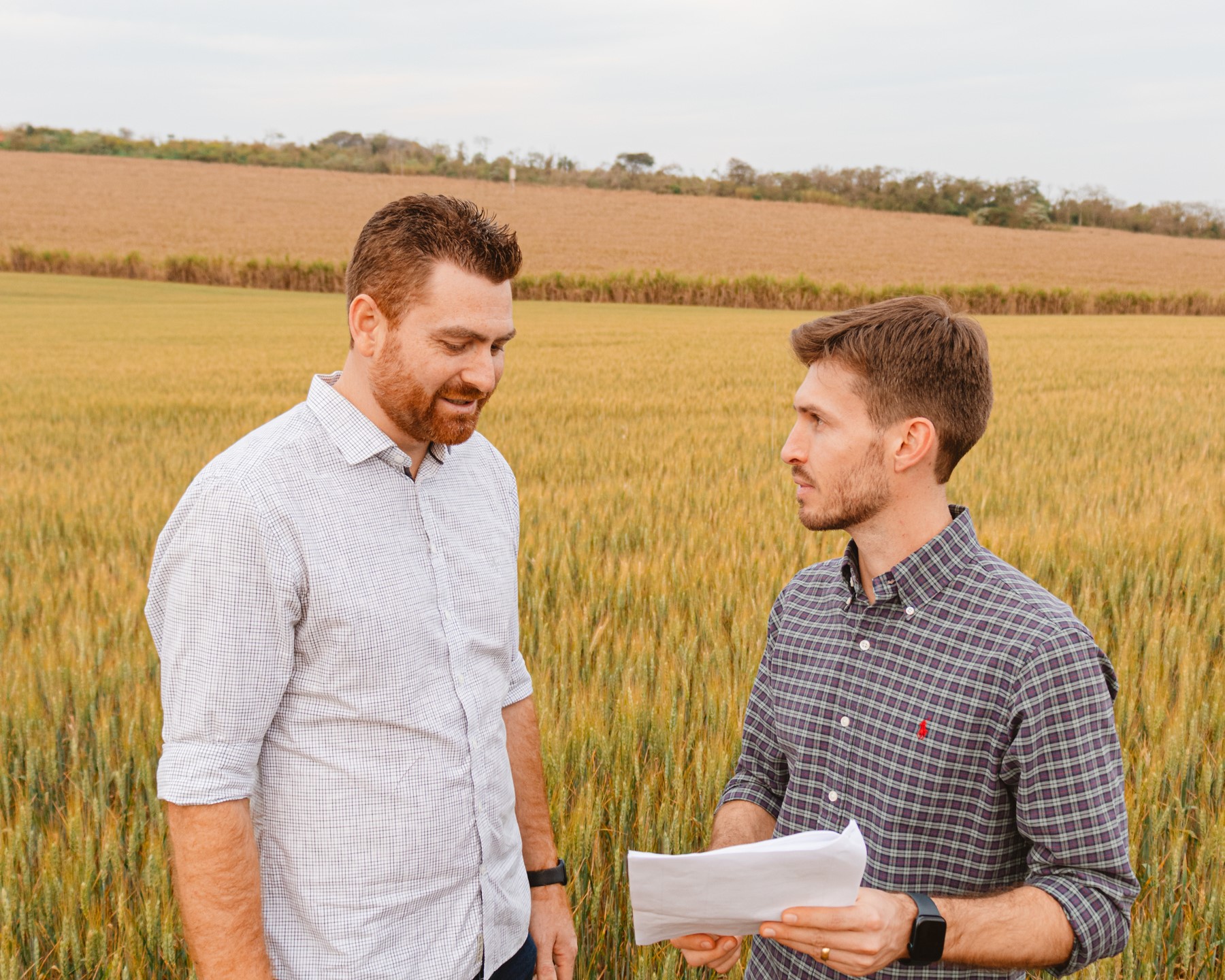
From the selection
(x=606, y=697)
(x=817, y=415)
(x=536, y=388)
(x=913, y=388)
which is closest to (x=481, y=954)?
(x=817, y=415)

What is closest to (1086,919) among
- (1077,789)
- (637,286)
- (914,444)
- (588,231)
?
(1077,789)

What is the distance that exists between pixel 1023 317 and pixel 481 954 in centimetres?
3485

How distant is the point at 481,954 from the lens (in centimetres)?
159

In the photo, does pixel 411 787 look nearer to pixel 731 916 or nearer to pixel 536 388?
pixel 731 916

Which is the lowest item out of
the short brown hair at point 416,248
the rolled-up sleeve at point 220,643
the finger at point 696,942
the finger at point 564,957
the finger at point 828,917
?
the finger at point 564,957

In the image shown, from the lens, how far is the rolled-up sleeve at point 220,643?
1.32 metres

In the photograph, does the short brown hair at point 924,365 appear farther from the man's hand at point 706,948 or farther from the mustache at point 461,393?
the man's hand at point 706,948

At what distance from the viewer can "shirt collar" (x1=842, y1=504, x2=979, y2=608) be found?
1.43m

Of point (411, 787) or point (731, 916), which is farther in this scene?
point (411, 787)

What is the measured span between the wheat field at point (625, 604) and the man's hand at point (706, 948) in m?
0.52

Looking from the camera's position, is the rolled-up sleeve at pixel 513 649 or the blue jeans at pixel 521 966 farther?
the rolled-up sleeve at pixel 513 649

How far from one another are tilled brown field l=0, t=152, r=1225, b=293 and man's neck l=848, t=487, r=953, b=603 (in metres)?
37.7

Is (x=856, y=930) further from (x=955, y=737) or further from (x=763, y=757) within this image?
(x=763, y=757)

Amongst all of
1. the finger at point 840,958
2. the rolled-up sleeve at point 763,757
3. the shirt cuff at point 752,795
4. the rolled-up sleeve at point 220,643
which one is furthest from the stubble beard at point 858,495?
the rolled-up sleeve at point 220,643
